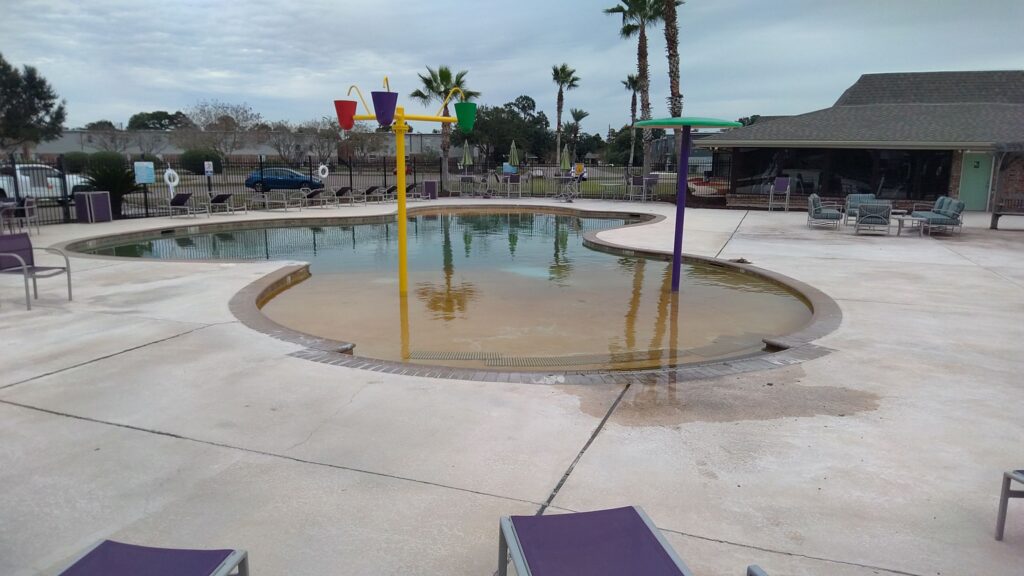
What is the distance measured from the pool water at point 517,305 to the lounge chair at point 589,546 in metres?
3.70

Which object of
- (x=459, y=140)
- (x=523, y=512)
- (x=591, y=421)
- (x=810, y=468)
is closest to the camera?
(x=523, y=512)

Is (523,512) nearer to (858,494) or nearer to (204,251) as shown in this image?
(858,494)

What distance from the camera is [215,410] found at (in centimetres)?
446

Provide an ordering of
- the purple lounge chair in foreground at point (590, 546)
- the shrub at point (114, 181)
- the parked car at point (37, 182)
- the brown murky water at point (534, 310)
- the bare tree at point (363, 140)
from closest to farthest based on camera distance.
Result: the purple lounge chair in foreground at point (590, 546)
the brown murky water at point (534, 310)
the parked car at point (37, 182)
the shrub at point (114, 181)
the bare tree at point (363, 140)

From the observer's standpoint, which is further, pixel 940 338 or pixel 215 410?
pixel 940 338

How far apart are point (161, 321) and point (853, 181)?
2421 cm

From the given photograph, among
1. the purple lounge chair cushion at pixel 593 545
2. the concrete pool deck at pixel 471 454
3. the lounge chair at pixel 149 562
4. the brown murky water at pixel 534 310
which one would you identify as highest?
the lounge chair at pixel 149 562

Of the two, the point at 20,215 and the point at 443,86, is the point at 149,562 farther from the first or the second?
the point at 443,86

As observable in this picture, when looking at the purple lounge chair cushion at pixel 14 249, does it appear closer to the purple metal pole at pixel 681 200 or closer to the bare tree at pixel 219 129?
the purple metal pole at pixel 681 200

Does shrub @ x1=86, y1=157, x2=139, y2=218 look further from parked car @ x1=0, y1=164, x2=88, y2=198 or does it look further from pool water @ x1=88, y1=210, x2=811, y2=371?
pool water @ x1=88, y1=210, x2=811, y2=371

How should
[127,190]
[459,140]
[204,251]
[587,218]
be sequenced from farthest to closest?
[459,140] → [587,218] → [127,190] → [204,251]

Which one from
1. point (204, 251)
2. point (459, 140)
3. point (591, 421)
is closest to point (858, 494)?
point (591, 421)

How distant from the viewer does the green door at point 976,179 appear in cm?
2261

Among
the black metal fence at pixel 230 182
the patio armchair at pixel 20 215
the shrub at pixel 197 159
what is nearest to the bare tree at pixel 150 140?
the black metal fence at pixel 230 182
